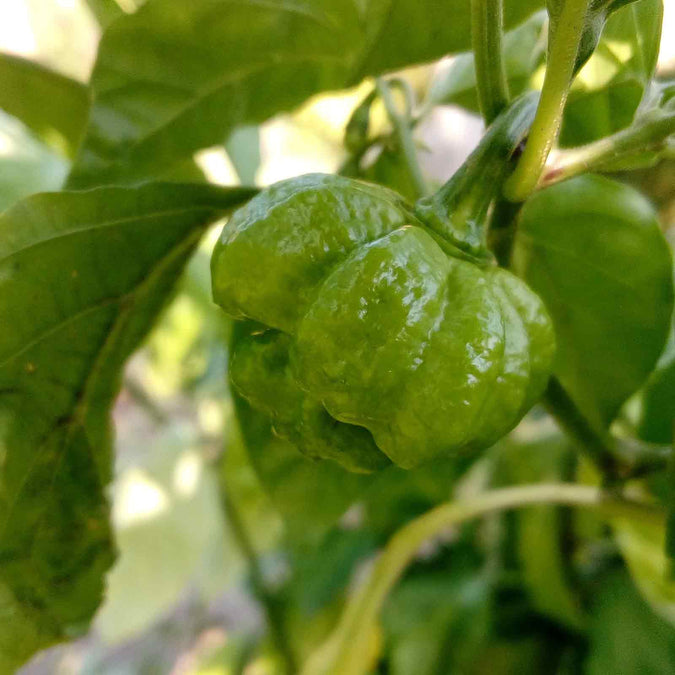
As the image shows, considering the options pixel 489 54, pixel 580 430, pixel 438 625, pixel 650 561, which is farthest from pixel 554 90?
pixel 438 625

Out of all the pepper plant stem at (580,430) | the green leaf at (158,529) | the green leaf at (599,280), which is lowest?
the green leaf at (158,529)

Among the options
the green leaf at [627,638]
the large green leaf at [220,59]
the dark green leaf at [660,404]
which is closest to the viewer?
the large green leaf at [220,59]

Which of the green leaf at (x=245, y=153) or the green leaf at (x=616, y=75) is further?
the green leaf at (x=245, y=153)

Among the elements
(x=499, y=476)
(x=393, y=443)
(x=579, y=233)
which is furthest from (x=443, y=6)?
(x=499, y=476)

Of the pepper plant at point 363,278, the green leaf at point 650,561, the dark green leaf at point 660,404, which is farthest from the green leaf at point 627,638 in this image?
the dark green leaf at point 660,404

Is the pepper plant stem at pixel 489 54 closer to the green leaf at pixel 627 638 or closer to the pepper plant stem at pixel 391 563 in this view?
the pepper plant stem at pixel 391 563

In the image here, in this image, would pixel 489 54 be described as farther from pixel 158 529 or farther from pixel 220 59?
pixel 158 529

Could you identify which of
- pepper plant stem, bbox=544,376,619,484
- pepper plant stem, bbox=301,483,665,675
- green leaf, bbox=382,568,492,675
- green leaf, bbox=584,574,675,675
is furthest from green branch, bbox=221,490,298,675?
pepper plant stem, bbox=544,376,619,484

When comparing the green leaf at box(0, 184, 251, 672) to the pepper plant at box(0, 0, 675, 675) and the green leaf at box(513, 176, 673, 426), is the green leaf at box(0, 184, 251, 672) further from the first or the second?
the green leaf at box(513, 176, 673, 426)
